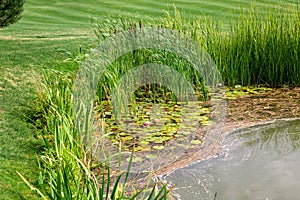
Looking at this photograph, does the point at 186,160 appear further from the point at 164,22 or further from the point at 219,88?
the point at 164,22

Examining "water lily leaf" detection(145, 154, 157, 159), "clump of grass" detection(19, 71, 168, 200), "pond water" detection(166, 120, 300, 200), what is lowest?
"pond water" detection(166, 120, 300, 200)

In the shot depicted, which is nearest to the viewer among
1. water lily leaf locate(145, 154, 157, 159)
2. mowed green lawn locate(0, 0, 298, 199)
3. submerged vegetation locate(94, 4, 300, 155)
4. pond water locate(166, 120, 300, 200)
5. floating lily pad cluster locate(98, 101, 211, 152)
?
pond water locate(166, 120, 300, 200)

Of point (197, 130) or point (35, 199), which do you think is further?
point (197, 130)

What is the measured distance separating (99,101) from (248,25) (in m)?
2.01

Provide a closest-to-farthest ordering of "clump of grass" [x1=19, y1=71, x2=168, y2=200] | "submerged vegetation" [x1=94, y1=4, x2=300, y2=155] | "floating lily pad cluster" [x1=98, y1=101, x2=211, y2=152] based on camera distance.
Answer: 1. "clump of grass" [x1=19, y1=71, x2=168, y2=200]
2. "floating lily pad cluster" [x1=98, y1=101, x2=211, y2=152]
3. "submerged vegetation" [x1=94, y1=4, x2=300, y2=155]

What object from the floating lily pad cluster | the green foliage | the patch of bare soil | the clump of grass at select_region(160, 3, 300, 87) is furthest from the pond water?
the green foliage

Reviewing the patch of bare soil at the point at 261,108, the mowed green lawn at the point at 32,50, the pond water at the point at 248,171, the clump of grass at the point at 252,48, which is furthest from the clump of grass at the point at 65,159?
the clump of grass at the point at 252,48

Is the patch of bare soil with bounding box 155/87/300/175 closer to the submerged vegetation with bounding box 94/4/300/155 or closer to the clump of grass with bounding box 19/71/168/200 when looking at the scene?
the submerged vegetation with bounding box 94/4/300/155

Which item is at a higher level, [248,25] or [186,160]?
[248,25]

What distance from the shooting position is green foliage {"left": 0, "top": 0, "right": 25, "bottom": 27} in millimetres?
8023

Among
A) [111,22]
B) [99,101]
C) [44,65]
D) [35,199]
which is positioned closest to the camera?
[35,199]

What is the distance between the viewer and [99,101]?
535 cm

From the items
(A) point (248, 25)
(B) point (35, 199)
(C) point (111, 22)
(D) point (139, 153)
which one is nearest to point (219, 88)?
(A) point (248, 25)

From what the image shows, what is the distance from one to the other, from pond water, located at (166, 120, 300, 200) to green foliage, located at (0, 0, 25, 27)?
15.7 feet
